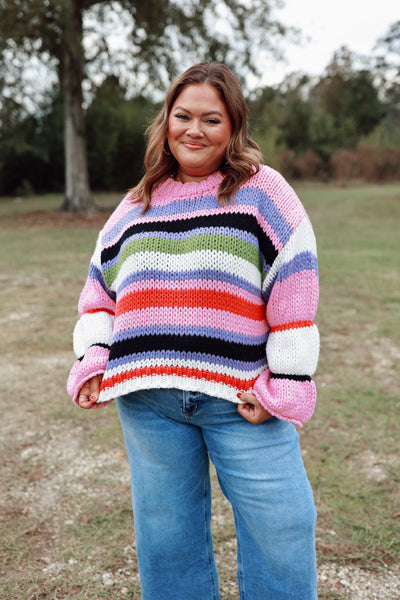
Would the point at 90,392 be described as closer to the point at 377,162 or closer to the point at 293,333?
the point at 293,333

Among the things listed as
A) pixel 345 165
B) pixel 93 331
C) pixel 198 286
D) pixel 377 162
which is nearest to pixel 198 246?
pixel 198 286

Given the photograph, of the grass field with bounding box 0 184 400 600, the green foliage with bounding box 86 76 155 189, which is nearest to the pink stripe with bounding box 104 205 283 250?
the grass field with bounding box 0 184 400 600

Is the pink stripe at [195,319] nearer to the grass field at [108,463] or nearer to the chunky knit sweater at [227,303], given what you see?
the chunky knit sweater at [227,303]

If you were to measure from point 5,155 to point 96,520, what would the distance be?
72.3ft

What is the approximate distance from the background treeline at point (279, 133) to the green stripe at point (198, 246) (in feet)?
42.7

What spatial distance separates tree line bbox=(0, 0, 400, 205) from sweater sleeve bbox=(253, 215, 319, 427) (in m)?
0.79

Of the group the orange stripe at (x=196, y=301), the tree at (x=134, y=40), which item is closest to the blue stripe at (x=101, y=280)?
the orange stripe at (x=196, y=301)

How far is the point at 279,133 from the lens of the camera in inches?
1161

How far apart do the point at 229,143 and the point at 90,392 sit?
835 mm

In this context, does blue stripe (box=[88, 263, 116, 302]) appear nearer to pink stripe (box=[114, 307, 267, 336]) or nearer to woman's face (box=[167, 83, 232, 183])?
pink stripe (box=[114, 307, 267, 336])

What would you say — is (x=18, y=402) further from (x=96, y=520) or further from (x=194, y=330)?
(x=194, y=330)

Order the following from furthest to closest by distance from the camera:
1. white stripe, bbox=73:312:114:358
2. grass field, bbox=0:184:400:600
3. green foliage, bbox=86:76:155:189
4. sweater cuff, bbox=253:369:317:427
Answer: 1. green foliage, bbox=86:76:155:189
2. grass field, bbox=0:184:400:600
3. white stripe, bbox=73:312:114:358
4. sweater cuff, bbox=253:369:317:427

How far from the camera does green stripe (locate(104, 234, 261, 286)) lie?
143 centimetres

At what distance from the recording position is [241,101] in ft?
5.05
